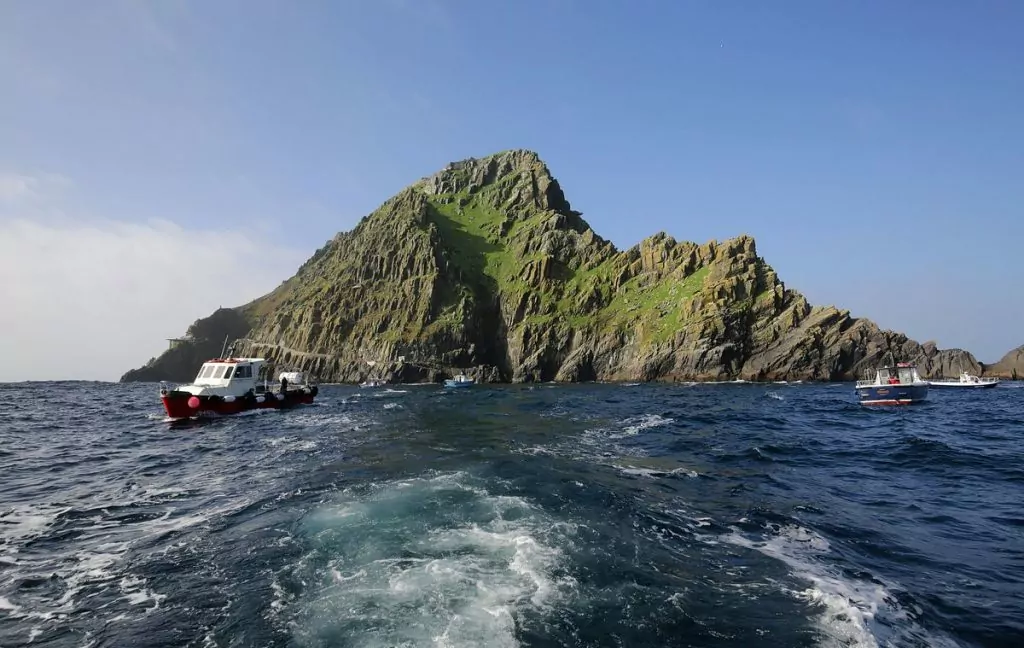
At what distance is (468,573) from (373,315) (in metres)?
154

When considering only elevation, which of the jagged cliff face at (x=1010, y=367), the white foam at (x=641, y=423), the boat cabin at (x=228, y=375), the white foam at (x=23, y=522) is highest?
the jagged cliff face at (x=1010, y=367)

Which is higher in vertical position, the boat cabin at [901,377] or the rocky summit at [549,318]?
the rocky summit at [549,318]

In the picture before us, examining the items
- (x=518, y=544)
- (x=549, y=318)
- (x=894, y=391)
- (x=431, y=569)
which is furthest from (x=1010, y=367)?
(x=431, y=569)

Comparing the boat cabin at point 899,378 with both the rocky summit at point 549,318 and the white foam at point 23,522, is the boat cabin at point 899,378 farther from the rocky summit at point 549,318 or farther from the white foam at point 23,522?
the white foam at point 23,522

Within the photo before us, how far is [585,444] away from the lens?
30.4 m

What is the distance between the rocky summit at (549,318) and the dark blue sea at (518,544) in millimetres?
84863

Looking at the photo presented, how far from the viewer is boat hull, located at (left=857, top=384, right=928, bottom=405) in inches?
2136

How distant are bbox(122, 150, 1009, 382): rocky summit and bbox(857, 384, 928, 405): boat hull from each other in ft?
156

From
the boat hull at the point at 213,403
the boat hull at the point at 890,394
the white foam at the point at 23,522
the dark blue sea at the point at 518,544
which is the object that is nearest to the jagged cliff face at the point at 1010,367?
the boat hull at the point at 890,394

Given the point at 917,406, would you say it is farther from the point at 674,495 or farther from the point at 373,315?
the point at 373,315

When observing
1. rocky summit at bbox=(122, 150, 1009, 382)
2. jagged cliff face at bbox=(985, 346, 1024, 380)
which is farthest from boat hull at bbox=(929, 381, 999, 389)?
jagged cliff face at bbox=(985, 346, 1024, 380)

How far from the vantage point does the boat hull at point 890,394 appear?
5425cm

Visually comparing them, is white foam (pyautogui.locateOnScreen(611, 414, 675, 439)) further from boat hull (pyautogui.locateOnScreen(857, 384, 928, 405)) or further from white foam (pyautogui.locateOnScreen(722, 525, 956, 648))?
boat hull (pyautogui.locateOnScreen(857, 384, 928, 405))

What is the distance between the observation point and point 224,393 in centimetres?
4978
